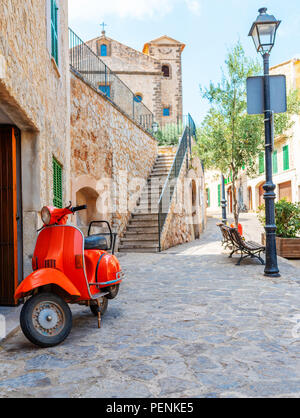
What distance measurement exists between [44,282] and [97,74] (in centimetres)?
927

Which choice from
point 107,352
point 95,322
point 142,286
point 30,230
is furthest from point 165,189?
point 107,352

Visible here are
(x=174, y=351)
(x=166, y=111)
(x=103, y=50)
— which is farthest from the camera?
(x=166, y=111)

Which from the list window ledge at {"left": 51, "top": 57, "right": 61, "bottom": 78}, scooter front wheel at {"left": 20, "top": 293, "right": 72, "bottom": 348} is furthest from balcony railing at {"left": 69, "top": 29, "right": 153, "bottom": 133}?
scooter front wheel at {"left": 20, "top": 293, "right": 72, "bottom": 348}

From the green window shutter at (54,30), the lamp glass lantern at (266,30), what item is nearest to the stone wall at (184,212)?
the lamp glass lantern at (266,30)

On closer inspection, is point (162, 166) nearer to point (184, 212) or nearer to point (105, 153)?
point (184, 212)

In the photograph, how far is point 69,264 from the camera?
10.2 feet

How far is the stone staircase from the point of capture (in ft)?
33.8

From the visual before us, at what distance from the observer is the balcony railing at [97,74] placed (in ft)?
30.9

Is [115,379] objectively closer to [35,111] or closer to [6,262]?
[6,262]

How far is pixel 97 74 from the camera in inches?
424

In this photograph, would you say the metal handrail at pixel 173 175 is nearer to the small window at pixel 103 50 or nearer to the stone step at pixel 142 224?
the stone step at pixel 142 224

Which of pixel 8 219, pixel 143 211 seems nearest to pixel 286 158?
pixel 143 211

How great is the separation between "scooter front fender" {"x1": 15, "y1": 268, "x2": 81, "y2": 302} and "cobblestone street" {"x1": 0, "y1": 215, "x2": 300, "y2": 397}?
1.46 ft

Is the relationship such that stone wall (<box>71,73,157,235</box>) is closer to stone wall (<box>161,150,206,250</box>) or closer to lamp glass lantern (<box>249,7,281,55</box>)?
stone wall (<box>161,150,206,250</box>)
